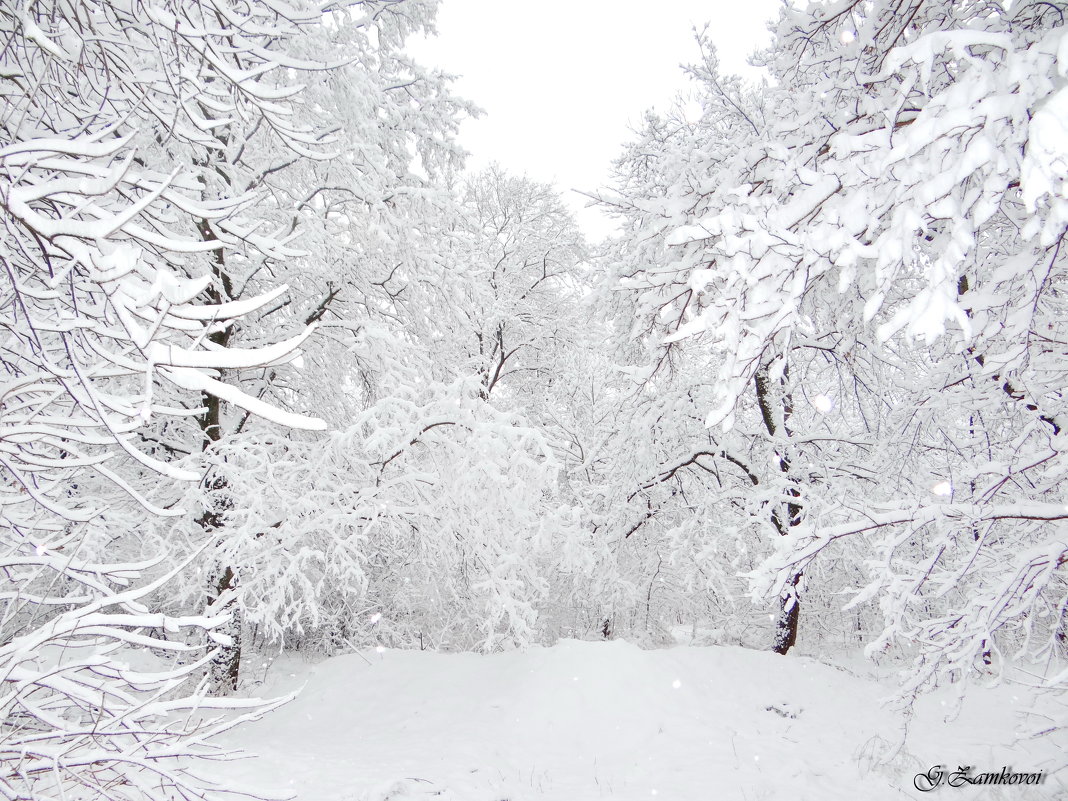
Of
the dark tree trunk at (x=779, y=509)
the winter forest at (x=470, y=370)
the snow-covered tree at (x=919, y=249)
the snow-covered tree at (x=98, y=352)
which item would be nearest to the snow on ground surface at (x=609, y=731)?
the winter forest at (x=470, y=370)

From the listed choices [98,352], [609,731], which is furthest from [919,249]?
[609,731]

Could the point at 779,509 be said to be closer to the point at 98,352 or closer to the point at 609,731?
the point at 609,731

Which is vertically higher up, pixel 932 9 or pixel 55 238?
pixel 932 9

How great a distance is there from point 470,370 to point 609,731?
247 inches

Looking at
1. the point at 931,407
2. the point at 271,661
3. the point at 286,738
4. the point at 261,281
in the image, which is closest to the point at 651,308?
the point at 931,407

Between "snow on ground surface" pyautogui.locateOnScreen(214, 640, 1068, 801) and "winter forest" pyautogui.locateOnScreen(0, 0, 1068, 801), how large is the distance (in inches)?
7.8

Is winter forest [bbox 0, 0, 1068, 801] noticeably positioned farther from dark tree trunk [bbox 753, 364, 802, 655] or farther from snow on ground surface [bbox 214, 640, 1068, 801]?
snow on ground surface [bbox 214, 640, 1068, 801]

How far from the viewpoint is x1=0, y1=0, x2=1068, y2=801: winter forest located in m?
1.68

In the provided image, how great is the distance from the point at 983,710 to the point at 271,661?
982 cm

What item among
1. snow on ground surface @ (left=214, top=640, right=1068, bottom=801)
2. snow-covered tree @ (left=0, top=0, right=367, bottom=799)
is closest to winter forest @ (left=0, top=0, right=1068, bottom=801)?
snow-covered tree @ (left=0, top=0, right=367, bottom=799)

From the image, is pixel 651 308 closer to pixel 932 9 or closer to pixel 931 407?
pixel 932 9

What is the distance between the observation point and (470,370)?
33.9ft

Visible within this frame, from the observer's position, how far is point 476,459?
6547 mm

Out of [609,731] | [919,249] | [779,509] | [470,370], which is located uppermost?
[470,370]
